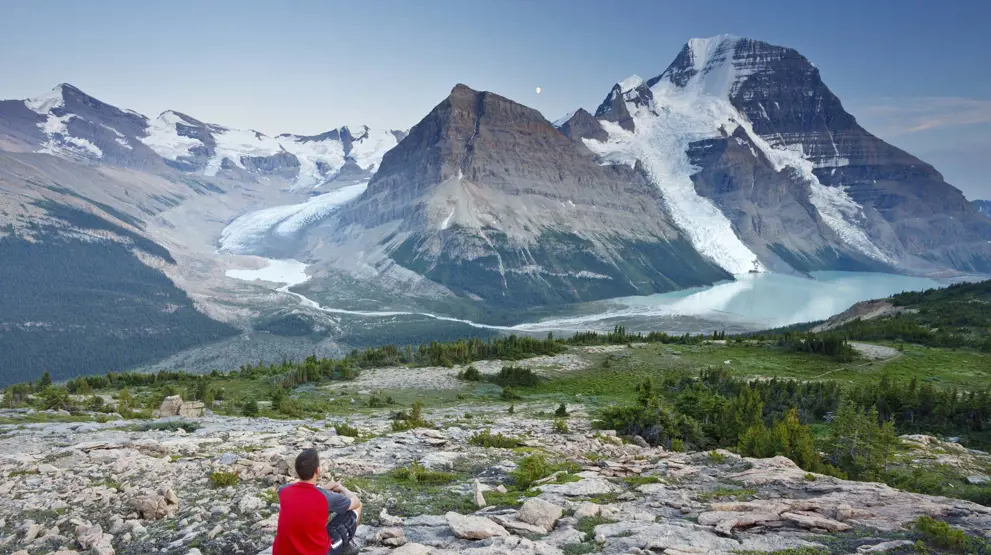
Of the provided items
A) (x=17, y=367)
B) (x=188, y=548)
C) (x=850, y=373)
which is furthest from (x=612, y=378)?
(x=17, y=367)

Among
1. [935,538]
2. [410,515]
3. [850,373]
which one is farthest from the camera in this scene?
[850,373]

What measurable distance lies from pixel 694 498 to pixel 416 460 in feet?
33.5

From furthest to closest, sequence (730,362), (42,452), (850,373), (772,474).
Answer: (730,362) < (850,373) < (42,452) < (772,474)

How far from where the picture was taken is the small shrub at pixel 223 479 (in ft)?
52.5

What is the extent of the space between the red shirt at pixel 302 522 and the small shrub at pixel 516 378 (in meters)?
48.2

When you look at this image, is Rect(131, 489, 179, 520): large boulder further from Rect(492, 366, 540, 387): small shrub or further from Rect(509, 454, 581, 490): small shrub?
Rect(492, 366, 540, 387): small shrub

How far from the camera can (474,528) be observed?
12.3 meters

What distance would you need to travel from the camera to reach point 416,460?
20828 mm

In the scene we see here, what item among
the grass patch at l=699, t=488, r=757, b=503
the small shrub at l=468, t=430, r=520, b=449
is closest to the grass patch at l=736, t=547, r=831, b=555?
the grass patch at l=699, t=488, r=757, b=503

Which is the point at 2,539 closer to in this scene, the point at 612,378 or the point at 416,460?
the point at 416,460

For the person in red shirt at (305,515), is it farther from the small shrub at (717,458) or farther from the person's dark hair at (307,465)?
the small shrub at (717,458)

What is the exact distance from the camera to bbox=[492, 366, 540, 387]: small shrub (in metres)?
56.6

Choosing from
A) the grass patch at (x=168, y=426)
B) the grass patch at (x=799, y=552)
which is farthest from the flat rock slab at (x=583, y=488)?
the grass patch at (x=168, y=426)

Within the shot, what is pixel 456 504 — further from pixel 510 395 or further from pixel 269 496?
pixel 510 395
